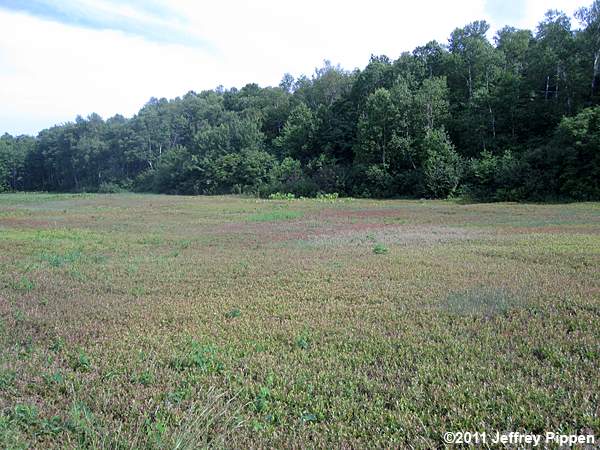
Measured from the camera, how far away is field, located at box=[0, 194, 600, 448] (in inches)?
192

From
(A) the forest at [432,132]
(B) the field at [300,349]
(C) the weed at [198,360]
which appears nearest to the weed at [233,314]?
(B) the field at [300,349]

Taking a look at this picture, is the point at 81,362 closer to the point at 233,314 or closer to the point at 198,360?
the point at 198,360

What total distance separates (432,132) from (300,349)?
56.0 m

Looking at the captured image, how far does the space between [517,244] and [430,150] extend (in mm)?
42873

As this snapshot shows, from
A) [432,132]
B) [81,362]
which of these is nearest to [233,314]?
[81,362]

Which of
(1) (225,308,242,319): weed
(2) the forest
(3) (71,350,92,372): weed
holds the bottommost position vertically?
(3) (71,350,92,372): weed

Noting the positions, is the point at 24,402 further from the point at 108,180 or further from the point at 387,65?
the point at 108,180

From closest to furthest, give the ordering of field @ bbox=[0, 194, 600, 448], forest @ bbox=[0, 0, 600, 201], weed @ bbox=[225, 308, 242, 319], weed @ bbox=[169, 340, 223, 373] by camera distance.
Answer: field @ bbox=[0, 194, 600, 448], weed @ bbox=[169, 340, 223, 373], weed @ bbox=[225, 308, 242, 319], forest @ bbox=[0, 0, 600, 201]

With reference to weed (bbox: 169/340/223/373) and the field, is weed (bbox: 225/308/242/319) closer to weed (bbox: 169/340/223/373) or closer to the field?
the field

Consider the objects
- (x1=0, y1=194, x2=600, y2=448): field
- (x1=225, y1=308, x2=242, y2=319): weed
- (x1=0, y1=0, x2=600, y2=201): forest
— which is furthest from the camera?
(x1=0, y1=0, x2=600, y2=201): forest

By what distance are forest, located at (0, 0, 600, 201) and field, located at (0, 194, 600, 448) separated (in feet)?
119

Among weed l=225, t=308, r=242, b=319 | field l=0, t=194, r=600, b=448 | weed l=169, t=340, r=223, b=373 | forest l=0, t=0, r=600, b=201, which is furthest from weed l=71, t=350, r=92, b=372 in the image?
forest l=0, t=0, r=600, b=201

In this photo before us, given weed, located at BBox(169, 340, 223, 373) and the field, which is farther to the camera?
weed, located at BBox(169, 340, 223, 373)

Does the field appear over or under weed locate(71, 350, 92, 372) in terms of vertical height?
over
